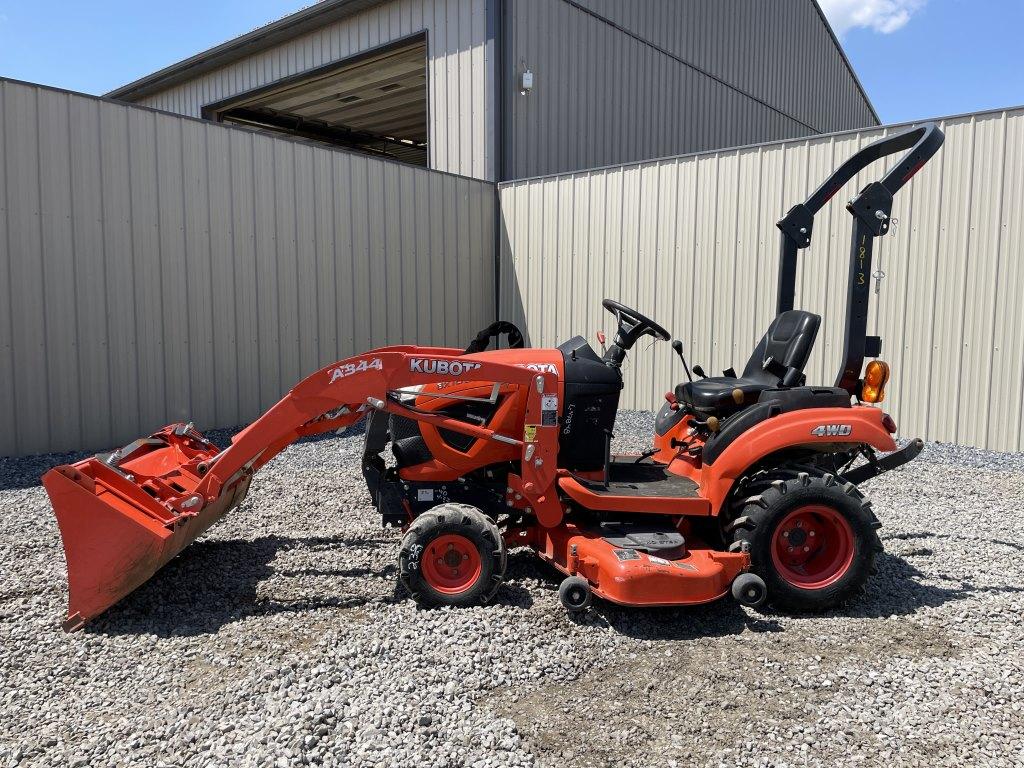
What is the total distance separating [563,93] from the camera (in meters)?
12.6

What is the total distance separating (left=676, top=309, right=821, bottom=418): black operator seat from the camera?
13.5 feet

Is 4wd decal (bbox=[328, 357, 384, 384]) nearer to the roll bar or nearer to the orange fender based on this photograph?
the orange fender

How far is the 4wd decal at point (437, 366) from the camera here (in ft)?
11.8

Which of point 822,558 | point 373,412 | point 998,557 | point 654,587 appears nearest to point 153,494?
point 373,412

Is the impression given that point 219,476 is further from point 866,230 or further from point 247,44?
point 247,44

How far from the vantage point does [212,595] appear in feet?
12.6

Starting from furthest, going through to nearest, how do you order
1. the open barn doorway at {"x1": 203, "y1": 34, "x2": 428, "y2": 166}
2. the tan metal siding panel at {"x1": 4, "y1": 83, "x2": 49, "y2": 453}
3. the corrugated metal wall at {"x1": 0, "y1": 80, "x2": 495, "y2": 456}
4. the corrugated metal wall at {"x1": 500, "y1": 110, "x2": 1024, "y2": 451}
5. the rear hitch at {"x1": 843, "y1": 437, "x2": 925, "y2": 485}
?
the open barn doorway at {"x1": 203, "y1": 34, "x2": 428, "y2": 166} < the corrugated metal wall at {"x1": 500, "y1": 110, "x2": 1024, "y2": 451} < the corrugated metal wall at {"x1": 0, "y1": 80, "x2": 495, "y2": 456} < the tan metal siding panel at {"x1": 4, "y1": 83, "x2": 49, "y2": 453} < the rear hitch at {"x1": 843, "y1": 437, "x2": 925, "y2": 485}

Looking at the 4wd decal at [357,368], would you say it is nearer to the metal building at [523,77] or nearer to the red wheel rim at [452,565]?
the red wheel rim at [452,565]

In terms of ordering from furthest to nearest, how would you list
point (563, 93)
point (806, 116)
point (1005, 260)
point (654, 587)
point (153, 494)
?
point (806, 116), point (563, 93), point (1005, 260), point (153, 494), point (654, 587)

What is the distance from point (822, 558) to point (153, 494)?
3385mm

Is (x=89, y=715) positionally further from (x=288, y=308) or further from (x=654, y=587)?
(x=288, y=308)

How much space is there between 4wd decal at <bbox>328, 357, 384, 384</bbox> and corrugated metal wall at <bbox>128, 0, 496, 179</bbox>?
342 inches

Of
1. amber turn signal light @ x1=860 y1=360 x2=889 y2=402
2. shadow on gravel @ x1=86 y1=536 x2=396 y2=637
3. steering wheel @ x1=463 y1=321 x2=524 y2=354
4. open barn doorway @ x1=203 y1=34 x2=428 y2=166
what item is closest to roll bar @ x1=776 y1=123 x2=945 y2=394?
amber turn signal light @ x1=860 y1=360 x2=889 y2=402

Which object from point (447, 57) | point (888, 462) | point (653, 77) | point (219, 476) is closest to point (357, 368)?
point (219, 476)
